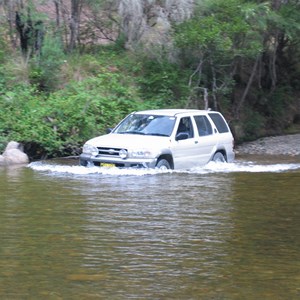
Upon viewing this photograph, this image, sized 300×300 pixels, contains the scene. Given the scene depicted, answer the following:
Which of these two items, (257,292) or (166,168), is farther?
(166,168)

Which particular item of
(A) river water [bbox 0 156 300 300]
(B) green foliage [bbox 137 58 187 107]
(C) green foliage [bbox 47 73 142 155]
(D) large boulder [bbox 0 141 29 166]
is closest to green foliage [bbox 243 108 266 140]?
(B) green foliage [bbox 137 58 187 107]

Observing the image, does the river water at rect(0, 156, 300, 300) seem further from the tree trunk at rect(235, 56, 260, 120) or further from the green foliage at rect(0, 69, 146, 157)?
the tree trunk at rect(235, 56, 260, 120)

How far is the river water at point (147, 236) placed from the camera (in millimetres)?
7780

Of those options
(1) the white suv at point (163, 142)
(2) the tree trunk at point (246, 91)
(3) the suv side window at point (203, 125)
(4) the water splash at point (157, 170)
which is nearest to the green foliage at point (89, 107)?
(4) the water splash at point (157, 170)

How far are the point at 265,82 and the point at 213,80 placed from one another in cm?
604

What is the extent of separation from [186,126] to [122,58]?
9.64 meters

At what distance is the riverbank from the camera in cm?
2715

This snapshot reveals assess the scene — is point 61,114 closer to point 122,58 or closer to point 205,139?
point 205,139

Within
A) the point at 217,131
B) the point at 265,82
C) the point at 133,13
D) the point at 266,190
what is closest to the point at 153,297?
the point at 266,190

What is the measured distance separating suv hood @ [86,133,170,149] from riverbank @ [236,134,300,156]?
9850 millimetres

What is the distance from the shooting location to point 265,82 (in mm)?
32375

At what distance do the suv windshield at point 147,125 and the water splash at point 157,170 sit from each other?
3.45ft

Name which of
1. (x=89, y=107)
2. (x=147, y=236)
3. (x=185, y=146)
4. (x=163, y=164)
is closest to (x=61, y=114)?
(x=89, y=107)

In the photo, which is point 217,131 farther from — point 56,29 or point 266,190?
point 56,29
